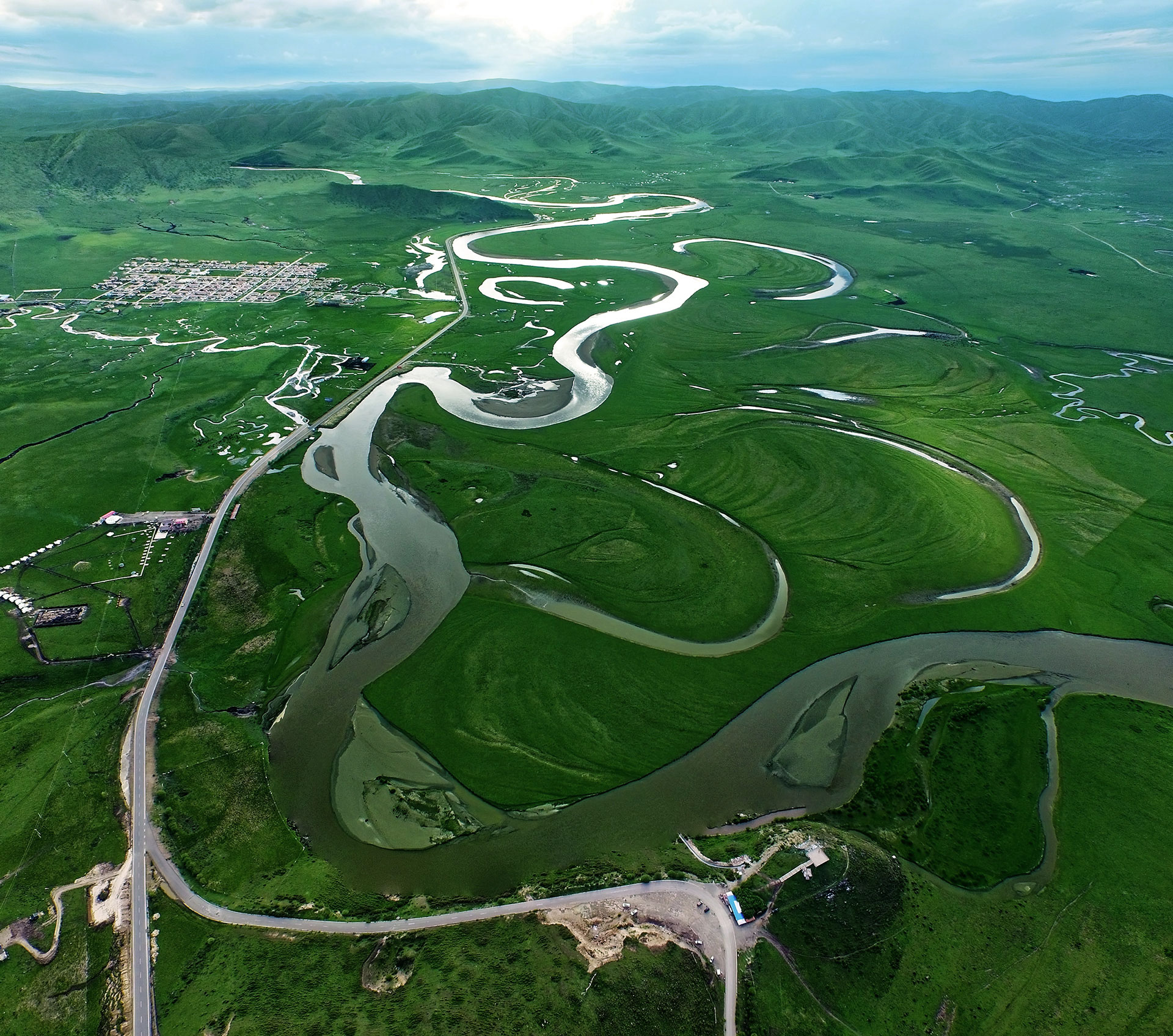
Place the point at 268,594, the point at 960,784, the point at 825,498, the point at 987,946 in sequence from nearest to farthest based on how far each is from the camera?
the point at 987,946 < the point at 960,784 < the point at 268,594 < the point at 825,498

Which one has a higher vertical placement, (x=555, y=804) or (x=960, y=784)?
(x=960, y=784)

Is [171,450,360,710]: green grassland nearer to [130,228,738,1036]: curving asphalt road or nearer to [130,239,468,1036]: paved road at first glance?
[130,239,468,1036]: paved road

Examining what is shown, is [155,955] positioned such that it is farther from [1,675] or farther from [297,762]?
[1,675]

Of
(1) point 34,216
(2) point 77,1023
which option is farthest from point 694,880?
(1) point 34,216

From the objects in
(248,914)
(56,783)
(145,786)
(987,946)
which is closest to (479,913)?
(248,914)

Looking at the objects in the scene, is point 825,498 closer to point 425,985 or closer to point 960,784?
point 960,784

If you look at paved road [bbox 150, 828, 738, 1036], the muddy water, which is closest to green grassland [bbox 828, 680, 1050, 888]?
the muddy water

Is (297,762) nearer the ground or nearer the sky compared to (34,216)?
nearer the ground
